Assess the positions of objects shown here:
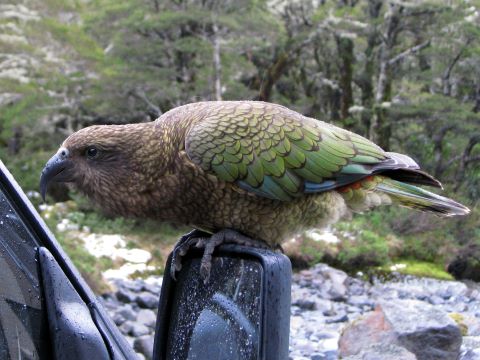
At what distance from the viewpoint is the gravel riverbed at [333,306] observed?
584 cm

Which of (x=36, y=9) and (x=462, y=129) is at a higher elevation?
(x=36, y=9)

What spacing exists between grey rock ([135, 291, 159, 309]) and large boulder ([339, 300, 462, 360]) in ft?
7.96

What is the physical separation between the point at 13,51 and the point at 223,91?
355 centimetres

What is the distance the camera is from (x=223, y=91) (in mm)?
11172

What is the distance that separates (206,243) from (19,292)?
77cm

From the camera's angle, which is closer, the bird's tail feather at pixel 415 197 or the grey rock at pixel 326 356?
the bird's tail feather at pixel 415 197

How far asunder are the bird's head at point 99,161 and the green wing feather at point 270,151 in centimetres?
A: 17

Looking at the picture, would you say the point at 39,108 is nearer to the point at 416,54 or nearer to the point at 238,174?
the point at 416,54

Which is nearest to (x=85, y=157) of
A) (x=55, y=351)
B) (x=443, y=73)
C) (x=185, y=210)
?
(x=185, y=210)

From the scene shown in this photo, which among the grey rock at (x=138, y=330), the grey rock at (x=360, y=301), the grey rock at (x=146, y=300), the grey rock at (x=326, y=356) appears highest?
the grey rock at (x=138, y=330)

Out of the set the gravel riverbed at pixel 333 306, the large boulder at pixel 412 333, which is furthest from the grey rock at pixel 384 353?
the large boulder at pixel 412 333

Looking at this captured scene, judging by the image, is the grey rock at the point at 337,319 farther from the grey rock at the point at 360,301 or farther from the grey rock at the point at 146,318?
the grey rock at the point at 146,318

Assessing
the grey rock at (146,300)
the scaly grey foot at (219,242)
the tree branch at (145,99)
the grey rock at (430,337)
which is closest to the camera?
the scaly grey foot at (219,242)

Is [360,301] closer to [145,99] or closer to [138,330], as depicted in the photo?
[138,330]
